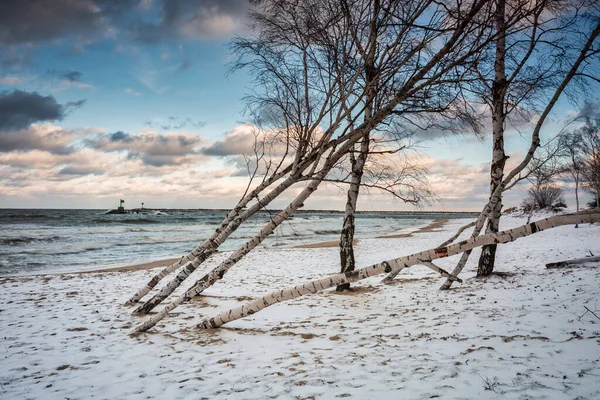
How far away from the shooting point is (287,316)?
6.75 m

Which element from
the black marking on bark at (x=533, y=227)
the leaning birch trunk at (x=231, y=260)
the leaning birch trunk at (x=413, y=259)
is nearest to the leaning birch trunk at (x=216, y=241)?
the leaning birch trunk at (x=231, y=260)

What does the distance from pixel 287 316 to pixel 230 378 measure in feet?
9.27

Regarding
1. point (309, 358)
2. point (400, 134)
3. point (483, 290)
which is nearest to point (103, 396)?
point (309, 358)

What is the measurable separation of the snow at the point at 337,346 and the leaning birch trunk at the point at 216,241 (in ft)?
1.56

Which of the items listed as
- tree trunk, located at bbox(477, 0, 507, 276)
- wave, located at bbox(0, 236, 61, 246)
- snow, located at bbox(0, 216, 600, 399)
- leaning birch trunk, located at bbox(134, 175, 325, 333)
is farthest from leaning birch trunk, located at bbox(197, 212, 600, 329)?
wave, located at bbox(0, 236, 61, 246)

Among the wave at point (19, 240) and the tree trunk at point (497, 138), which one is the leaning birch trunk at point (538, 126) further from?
the wave at point (19, 240)

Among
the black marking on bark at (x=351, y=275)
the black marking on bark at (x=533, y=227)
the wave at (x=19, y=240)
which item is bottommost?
the wave at (x=19, y=240)

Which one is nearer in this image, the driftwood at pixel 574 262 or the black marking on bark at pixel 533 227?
the black marking on bark at pixel 533 227

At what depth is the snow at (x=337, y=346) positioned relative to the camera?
3.53 metres

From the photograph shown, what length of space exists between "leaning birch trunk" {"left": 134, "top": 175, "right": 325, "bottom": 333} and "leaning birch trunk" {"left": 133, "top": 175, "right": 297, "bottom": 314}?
0.35m

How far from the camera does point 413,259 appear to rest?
4.33m

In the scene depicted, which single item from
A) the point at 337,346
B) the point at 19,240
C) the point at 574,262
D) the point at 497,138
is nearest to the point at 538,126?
the point at 497,138

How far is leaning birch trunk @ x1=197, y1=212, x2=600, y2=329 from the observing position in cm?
345

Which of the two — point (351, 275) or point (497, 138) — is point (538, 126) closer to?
point (497, 138)
